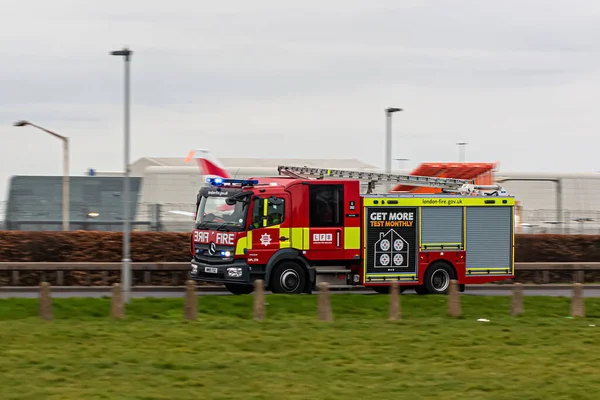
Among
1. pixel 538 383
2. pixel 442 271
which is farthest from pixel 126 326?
pixel 442 271

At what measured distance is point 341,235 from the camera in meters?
22.5

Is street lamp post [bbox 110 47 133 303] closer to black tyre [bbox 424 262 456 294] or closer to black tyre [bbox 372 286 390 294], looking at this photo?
black tyre [bbox 372 286 390 294]

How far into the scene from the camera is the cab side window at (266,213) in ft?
71.2

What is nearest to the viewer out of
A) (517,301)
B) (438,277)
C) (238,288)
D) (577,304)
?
(517,301)

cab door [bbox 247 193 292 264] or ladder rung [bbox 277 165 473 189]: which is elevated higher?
ladder rung [bbox 277 165 473 189]

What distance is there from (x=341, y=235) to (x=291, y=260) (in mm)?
1343

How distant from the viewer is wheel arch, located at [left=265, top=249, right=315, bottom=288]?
2169 cm

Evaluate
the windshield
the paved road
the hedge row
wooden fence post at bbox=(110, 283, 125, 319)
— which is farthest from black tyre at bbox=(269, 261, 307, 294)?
the hedge row

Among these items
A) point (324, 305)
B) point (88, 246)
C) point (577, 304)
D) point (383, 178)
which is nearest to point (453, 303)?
point (577, 304)

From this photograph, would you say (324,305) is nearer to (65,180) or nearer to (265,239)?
(265,239)

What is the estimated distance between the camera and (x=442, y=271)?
922 inches

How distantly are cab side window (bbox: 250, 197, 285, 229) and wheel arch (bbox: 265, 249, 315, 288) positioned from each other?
706 millimetres

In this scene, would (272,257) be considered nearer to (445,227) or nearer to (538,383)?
(445,227)

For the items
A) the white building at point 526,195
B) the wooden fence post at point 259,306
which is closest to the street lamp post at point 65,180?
the white building at point 526,195
